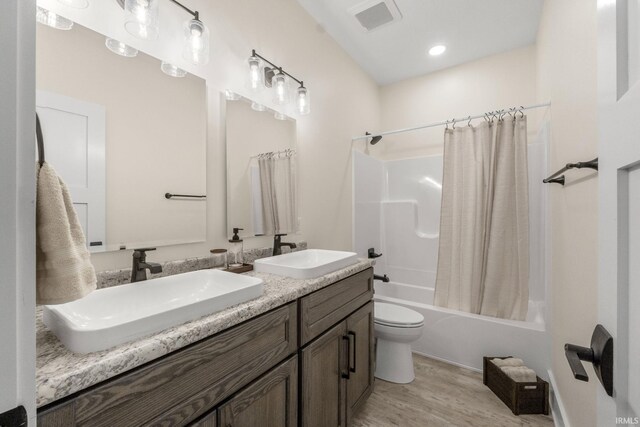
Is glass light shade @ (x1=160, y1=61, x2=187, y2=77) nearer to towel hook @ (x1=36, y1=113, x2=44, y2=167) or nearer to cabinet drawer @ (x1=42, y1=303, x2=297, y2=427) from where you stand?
towel hook @ (x1=36, y1=113, x2=44, y2=167)

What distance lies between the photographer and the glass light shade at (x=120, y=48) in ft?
3.35

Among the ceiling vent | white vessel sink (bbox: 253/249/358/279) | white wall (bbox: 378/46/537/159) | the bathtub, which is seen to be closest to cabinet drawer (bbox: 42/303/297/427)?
white vessel sink (bbox: 253/249/358/279)

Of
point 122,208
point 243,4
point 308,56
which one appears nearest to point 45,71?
point 122,208

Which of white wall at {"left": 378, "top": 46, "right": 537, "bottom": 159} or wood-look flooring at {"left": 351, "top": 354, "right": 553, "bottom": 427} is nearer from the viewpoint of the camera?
wood-look flooring at {"left": 351, "top": 354, "right": 553, "bottom": 427}

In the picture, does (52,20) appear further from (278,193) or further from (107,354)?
(278,193)

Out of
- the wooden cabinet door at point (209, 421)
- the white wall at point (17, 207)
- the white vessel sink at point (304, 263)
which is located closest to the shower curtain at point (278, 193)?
the white vessel sink at point (304, 263)

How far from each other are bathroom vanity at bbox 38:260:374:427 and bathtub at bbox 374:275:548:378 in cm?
99

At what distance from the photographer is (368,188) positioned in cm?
289

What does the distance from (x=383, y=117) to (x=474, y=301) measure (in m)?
2.19

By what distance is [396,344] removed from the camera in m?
1.96

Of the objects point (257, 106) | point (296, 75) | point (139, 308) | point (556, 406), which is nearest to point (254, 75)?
point (257, 106)

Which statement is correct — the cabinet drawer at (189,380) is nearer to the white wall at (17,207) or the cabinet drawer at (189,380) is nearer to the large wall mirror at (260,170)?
the white wall at (17,207)

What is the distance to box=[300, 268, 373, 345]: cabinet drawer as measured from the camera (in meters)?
1.08

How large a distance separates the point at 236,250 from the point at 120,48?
38.1 inches
